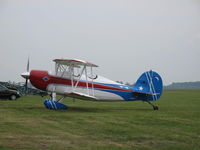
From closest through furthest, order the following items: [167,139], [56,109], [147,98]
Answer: [167,139], [56,109], [147,98]

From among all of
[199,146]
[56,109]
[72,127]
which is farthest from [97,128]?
[56,109]

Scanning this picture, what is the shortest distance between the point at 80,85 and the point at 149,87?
4.30 metres

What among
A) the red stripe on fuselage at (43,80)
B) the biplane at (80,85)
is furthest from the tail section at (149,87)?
the red stripe on fuselage at (43,80)

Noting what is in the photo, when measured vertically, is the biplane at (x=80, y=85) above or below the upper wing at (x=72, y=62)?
below

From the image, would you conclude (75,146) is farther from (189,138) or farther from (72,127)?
(189,138)

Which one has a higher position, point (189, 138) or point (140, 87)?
point (140, 87)

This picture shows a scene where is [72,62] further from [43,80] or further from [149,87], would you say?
[149,87]

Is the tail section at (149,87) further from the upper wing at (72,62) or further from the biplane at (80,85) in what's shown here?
the upper wing at (72,62)

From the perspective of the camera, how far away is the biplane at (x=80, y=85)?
1367 cm

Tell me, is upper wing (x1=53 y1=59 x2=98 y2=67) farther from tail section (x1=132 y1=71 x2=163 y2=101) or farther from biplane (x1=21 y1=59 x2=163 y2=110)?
tail section (x1=132 y1=71 x2=163 y2=101)

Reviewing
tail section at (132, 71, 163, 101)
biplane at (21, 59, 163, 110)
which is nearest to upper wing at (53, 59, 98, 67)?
biplane at (21, 59, 163, 110)

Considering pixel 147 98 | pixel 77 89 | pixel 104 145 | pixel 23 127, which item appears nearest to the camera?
pixel 104 145

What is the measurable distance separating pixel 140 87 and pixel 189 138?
9.67 m

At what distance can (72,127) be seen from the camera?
751 cm
